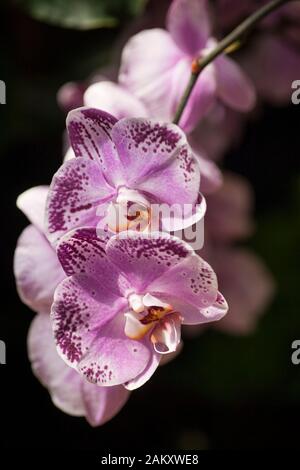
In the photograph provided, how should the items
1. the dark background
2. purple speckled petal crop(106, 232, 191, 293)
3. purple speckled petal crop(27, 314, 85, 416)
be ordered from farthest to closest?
the dark background, purple speckled petal crop(27, 314, 85, 416), purple speckled petal crop(106, 232, 191, 293)

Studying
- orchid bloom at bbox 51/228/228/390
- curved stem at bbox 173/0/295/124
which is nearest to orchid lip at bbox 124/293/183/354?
orchid bloom at bbox 51/228/228/390

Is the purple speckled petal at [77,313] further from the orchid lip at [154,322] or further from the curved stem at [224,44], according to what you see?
the curved stem at [224,44]

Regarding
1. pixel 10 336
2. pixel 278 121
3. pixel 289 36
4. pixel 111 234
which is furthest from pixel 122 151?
pixel 278 121

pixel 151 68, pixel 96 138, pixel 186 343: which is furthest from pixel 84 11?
pixel 186 343

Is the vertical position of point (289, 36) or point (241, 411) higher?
point (289, 36)

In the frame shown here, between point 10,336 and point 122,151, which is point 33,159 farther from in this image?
point 122,151

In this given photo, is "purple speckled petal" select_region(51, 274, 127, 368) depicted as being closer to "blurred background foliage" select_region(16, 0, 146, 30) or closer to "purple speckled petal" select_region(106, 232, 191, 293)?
"purple speckled petal" select_region(106, 232, 191, 293)
